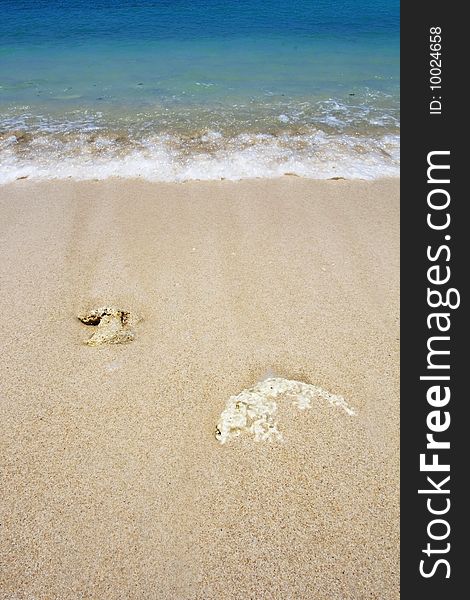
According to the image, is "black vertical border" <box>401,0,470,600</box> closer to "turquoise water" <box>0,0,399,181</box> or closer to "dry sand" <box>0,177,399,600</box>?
"dry sand" <box>0,177,399,600</box>

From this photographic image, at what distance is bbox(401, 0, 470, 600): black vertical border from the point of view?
175 centimetres

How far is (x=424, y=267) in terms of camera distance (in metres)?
2.54

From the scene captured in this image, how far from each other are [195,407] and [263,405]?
1.15 ft

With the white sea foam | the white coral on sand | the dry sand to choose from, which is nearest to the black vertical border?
the dry sand

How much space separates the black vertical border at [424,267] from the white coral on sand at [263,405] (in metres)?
0.41

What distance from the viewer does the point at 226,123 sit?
606 centimetres

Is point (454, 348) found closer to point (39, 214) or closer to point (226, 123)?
point (39, 214)

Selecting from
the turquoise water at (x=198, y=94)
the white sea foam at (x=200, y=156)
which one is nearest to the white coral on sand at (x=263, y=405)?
the white sea foam at (x=200, y=156)

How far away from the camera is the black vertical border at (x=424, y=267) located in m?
1.75

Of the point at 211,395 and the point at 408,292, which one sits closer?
the point at 211,395

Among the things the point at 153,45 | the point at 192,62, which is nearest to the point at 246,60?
the point at 192,62

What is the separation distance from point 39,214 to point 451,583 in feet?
12.6

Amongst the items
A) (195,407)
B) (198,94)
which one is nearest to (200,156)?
(198,94)

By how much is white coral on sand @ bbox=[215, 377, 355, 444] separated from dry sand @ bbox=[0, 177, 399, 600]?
6 cm
